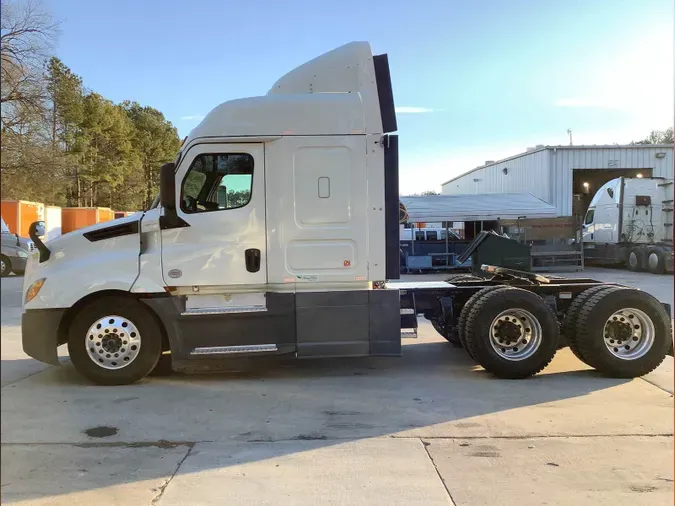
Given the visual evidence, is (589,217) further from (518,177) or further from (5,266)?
(5,266)

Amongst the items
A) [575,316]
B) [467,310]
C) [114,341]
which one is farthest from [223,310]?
[575,316]

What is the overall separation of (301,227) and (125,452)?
9.13 ft

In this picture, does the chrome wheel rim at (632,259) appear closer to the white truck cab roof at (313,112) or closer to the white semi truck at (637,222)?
the white semi truck at (637,222)

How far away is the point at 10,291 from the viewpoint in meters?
1.85

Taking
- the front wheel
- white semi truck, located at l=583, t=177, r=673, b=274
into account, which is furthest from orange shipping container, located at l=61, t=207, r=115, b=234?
white semi truck, located at l=583, t=177, r=673, b=274

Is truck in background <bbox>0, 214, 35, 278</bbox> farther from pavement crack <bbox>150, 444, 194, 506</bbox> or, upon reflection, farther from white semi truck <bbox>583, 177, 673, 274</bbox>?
white semi truck <bbox>583, 177, 673, 274</bbox>

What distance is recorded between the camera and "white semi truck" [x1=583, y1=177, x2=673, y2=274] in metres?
20.6

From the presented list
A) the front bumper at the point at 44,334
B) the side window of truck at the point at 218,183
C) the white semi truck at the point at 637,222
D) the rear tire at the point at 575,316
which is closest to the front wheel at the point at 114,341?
the front bumper at the point at 44,334

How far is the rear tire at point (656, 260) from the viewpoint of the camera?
19641 millimetres

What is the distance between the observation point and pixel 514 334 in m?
6.26

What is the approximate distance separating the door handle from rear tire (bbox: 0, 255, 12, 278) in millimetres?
3665

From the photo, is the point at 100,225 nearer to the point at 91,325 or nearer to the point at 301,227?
the point at 91,325

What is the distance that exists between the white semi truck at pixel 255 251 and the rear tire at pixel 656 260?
17.8 meters

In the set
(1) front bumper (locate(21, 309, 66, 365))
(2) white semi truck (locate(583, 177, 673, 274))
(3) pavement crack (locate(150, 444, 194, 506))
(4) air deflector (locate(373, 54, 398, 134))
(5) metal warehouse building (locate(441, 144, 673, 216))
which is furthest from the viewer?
(5) metal warehouse building (locate(441, 144, 673, 216))
